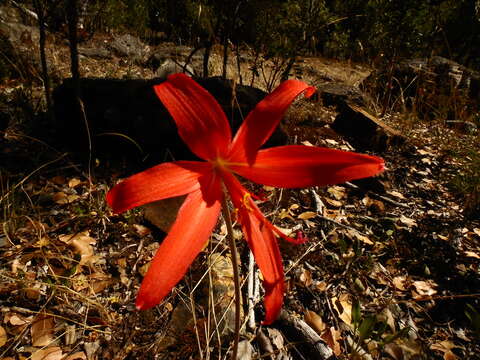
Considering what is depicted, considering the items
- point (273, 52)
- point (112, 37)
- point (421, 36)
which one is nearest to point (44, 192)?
point (273, 52)

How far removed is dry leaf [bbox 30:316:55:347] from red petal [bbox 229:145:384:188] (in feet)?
3.90

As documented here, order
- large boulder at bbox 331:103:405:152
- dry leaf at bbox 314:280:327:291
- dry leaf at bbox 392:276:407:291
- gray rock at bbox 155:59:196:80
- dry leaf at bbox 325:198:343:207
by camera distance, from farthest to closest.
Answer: gray rock at bbox 155:59:196:80
large boulder at bbox 331:103:405:152
dry leaf at bbox 325:198:343:207
dry leaf at bbox 392:276:407:291
dry leaf at bbox 314:280:327:291

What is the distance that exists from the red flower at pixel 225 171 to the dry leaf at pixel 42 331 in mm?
1043

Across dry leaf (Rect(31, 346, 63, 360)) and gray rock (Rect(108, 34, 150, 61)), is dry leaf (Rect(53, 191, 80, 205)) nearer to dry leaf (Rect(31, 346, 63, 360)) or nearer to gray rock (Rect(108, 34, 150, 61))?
dry leaf (Rect(31, 346, 63, 360))

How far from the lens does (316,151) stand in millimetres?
760

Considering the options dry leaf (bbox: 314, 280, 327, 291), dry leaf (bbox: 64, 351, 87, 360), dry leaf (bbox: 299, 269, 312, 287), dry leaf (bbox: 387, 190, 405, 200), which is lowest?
dry leaf (bbox: 64, 351, 87, 360)

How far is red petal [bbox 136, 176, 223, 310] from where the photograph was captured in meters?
0.61

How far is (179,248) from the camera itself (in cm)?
66

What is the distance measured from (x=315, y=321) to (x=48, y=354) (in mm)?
1183

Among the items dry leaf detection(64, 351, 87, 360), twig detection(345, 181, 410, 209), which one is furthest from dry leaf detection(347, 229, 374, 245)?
dry leaf detection(64, 351, 87, 360)

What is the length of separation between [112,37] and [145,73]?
2027 millimetres

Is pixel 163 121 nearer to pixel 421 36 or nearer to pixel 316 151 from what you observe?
pixel 316 151

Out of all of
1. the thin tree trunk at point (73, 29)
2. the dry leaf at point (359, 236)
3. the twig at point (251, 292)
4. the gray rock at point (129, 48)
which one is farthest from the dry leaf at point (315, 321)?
the gray rock at point (129, 48)

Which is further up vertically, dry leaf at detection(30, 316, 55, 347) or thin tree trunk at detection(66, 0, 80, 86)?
thin tree trunk at detection(66, 0, 80, 86)
